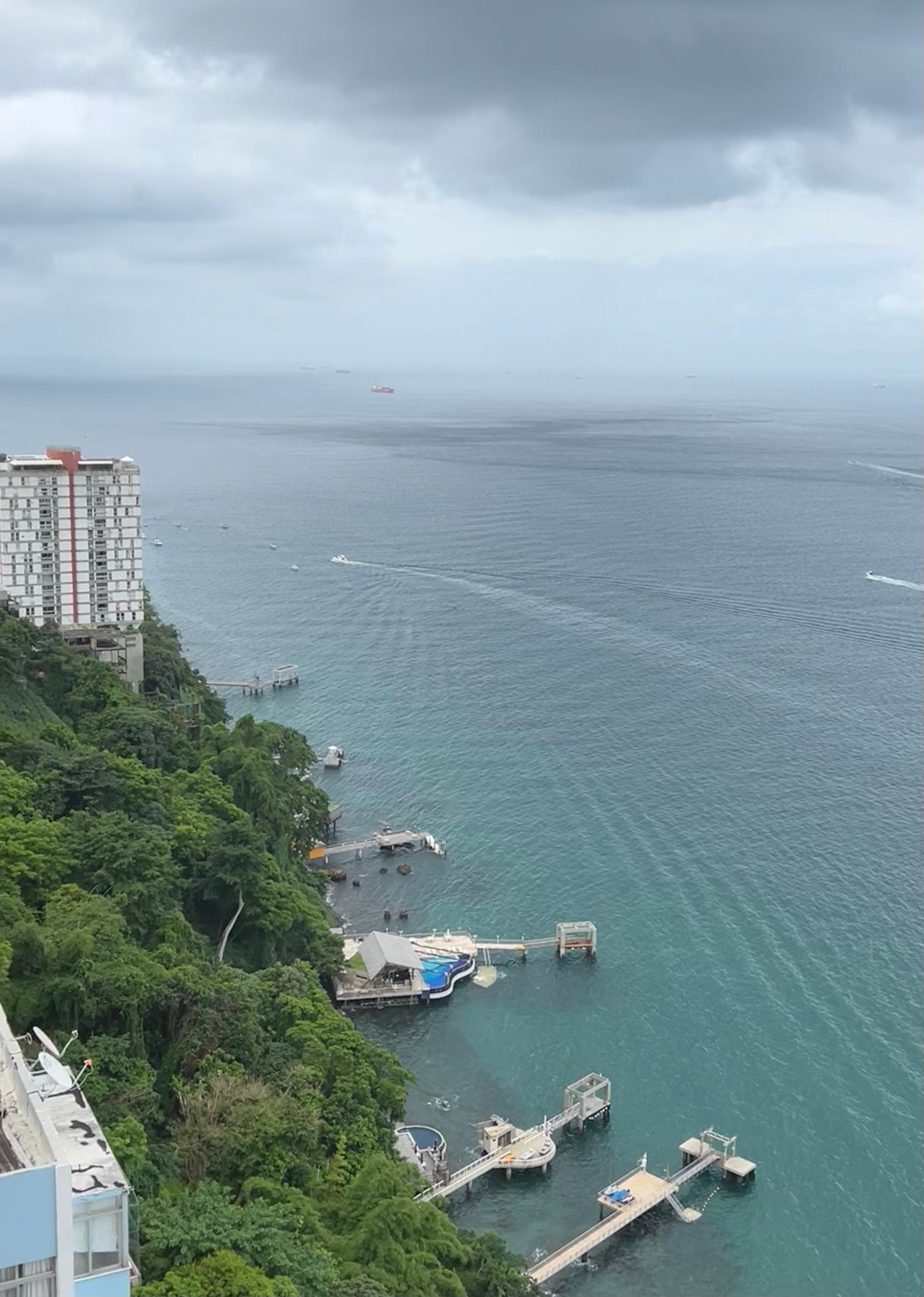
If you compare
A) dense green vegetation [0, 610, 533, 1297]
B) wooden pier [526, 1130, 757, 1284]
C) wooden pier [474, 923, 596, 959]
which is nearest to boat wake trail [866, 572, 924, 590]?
wooden pier [474, 923, 596, 959]

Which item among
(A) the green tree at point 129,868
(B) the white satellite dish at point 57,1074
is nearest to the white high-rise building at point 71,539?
(A) the green tree at point 129,868

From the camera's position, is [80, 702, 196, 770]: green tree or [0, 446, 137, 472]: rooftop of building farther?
[0, 446, 137, 472]: rooftop of building

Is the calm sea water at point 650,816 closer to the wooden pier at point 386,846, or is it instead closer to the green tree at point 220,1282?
the wooden pier at point 386,846

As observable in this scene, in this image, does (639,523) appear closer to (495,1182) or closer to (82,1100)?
(495,1182)

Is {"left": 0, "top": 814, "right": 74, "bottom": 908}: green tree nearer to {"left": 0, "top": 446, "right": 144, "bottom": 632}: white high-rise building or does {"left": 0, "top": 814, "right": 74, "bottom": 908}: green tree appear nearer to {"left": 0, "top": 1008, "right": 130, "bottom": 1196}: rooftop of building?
{"left": 0, "top": 1008, "right": 130, "bottom": 1196}: rooftop of building

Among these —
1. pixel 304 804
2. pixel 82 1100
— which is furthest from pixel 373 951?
pixel 82 1100

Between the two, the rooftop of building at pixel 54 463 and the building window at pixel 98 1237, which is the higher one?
the rooftop of building at pixel 54 463
